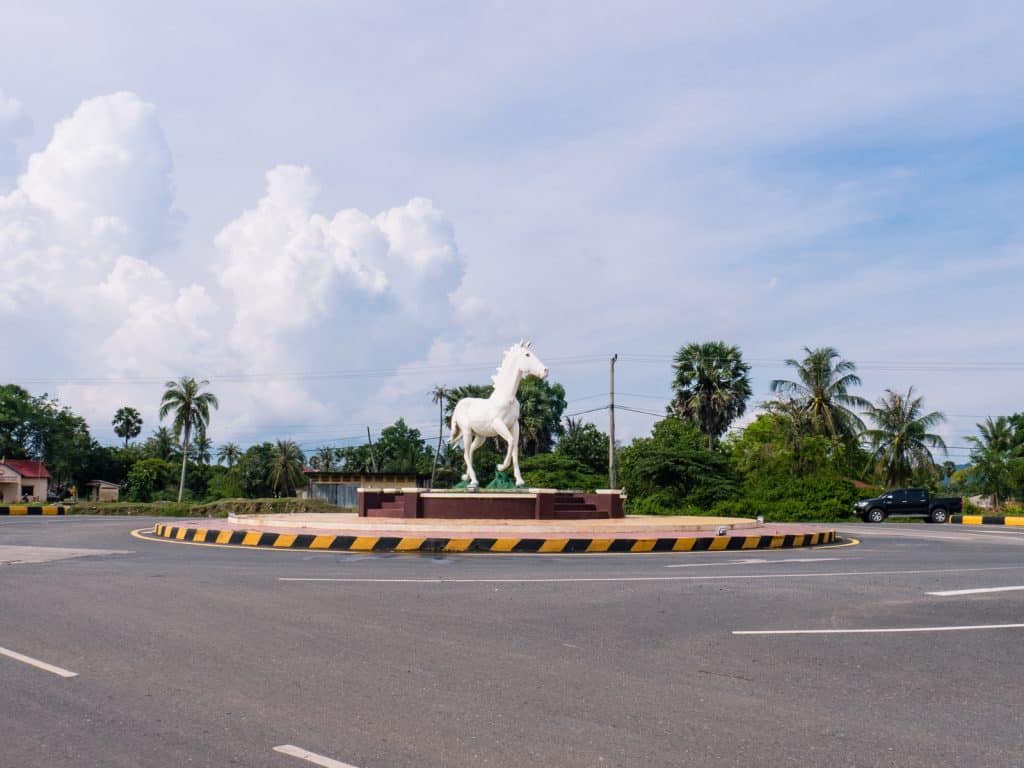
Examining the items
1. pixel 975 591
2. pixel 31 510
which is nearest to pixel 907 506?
pixel 975 591

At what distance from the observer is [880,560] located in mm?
15711

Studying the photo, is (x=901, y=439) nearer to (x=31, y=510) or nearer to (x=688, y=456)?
(x=688, y=456)

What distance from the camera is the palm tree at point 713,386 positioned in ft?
176

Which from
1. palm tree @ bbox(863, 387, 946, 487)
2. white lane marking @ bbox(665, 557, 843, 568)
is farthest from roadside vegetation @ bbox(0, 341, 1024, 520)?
white lane marking @ bbox(665, 557, 843, 568)

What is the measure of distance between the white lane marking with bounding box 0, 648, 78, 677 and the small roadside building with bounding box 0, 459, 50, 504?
62.3 meters

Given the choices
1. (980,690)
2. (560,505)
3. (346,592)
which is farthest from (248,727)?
(560,505)

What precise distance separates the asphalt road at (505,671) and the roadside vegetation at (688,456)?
88.5 ft

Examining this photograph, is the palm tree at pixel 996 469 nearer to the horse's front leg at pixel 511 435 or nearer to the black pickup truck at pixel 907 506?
the black pickup truck at pixel 907 506

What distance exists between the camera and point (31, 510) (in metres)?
41.1

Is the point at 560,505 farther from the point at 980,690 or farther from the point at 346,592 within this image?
the point at 980,690

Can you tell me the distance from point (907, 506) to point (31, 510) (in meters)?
38.4

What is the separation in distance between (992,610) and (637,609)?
12.4 ft

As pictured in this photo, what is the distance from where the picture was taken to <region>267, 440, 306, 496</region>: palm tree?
69812 mm

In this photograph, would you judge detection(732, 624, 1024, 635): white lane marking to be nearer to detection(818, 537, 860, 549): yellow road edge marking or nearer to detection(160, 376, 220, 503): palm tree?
detection(818, 537, 860, 549): yellow road edge marking
